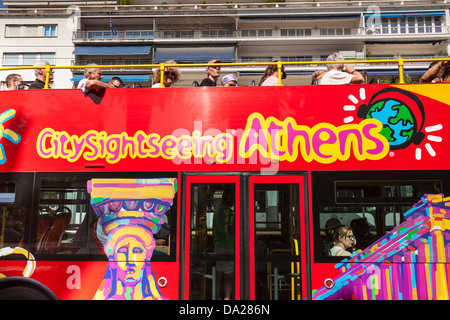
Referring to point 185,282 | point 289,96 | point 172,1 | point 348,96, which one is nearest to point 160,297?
point 185,282

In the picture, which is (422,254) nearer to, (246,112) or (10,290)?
(246,112)

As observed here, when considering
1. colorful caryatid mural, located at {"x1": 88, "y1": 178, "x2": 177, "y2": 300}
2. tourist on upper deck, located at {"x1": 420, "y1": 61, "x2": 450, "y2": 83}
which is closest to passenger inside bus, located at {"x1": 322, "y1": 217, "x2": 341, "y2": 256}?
colorful caryatid mural, located at {"x1": 88, "y1": 178, "x2": 177, "y2": 300}

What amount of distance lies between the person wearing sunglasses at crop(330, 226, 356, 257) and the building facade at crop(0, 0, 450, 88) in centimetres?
2827

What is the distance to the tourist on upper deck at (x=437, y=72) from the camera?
479 centimetres

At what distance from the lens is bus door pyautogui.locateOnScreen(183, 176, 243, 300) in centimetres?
441

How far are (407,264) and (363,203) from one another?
0.89 meters

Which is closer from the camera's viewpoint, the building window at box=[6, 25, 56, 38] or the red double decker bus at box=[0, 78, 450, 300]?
the red double decker bus at box=[0, 78, 450, 300]

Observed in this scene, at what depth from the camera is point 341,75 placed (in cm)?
482

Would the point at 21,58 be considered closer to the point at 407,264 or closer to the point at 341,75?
the point at 341,75

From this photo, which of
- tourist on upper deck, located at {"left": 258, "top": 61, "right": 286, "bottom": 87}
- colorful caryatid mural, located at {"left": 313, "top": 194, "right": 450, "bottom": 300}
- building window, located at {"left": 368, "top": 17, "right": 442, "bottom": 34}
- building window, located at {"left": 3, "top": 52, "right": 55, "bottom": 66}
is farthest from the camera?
building window, located at {"left": 368, "top": 17, "right": 442, "bottom": 34}

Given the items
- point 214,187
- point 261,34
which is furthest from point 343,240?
point 261,34

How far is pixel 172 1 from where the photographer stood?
3838 cm

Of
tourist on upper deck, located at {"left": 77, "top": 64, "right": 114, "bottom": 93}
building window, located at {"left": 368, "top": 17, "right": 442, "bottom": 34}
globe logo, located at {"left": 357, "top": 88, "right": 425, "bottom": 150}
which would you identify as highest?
building window, located at {"left": 368, "top": 17, "right": 442, "bottom": 34}

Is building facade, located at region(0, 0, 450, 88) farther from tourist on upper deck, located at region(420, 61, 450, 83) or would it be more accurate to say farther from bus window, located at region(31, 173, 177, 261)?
bus window, located at region(31, 173, 177, 261)
